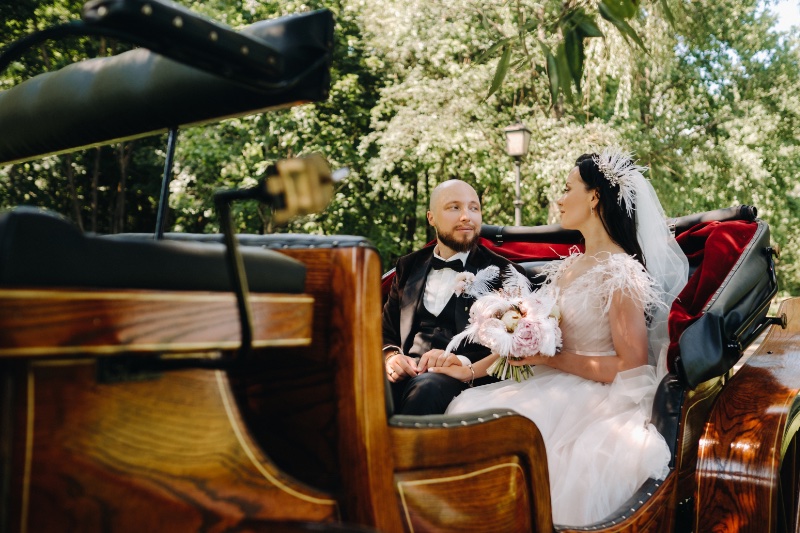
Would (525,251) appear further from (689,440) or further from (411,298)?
(689,440)

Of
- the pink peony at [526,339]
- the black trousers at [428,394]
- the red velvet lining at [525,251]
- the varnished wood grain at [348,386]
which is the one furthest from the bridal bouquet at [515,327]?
the varnished wood grain at [348,386]

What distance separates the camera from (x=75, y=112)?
137 centimetres

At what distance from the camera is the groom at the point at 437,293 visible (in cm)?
315

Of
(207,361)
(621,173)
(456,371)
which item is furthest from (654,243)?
(207,361)

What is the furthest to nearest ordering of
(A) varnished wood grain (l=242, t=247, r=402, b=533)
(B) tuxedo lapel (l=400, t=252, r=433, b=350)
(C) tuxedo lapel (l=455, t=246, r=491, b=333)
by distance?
(B) tuxedo lapel (l=400, t=252, r=433, b=350)
(C) tuxedo lapel (l=455, t=246, r=491, b=333)
(A) varnished wood grain (l=242, t=247, r=402, b=533)

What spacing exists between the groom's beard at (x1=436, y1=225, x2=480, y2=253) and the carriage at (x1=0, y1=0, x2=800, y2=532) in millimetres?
1935

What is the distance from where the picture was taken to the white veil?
282cm

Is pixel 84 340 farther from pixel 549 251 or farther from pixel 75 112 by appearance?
pixel 549 251

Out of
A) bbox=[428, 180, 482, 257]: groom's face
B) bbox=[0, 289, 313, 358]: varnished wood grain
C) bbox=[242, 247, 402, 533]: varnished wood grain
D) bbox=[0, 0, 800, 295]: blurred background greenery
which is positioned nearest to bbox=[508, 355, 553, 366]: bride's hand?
bbox=[428, 180, 482, 257]: groom's face

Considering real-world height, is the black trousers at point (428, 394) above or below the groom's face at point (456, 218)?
below

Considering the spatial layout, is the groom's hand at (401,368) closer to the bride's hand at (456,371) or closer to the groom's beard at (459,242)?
the bride's hand at (456,371)

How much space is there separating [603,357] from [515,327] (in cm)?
38

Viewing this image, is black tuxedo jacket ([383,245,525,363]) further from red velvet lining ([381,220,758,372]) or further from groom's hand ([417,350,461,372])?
red velvet lining ([381,220,758,372])

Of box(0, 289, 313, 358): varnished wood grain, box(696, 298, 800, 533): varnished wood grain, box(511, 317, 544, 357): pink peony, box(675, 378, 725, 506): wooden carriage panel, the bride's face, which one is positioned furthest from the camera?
the bride's face
